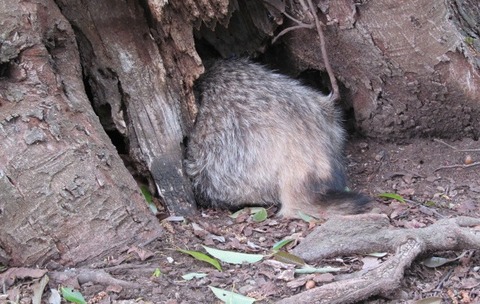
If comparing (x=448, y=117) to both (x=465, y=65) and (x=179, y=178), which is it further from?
(x=179, y=178)

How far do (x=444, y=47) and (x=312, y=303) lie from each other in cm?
192

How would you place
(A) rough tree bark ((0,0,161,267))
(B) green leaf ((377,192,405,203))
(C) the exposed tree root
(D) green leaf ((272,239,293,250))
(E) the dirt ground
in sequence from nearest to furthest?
(C) the exposed tree root
(E) the dirt ground
(A) rough tree bark ((0,0,161,267))
(D) green leaf ((272,239,293,250))
(B) green leaf ((377,192,405,203))

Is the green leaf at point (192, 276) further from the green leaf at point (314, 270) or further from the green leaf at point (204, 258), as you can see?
the green leaf at point (314, 270)

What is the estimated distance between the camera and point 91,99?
3676 millimetres

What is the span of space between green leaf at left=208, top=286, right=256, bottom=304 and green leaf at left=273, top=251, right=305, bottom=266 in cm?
33

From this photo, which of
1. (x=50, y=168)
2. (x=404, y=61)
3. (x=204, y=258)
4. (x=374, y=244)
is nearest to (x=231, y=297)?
(x=204, y=258)

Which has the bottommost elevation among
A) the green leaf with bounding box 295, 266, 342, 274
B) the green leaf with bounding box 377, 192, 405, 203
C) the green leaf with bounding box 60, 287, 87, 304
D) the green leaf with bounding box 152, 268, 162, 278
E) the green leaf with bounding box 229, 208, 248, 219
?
the green leaf with bounding box 377, 192, 405, 203

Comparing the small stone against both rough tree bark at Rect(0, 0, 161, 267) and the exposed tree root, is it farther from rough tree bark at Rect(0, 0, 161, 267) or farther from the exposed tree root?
the exposed tree root

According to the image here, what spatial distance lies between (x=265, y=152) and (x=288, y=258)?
88 centimetres

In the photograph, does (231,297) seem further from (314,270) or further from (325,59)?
(325,59)

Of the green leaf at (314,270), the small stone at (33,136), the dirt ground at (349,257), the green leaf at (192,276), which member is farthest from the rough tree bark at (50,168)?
the green leaf at (314,270)

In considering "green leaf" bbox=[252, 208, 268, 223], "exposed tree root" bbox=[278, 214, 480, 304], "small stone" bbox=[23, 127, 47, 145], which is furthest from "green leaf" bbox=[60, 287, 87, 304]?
"green leaf" bbox=[252, 208, 268, 223]

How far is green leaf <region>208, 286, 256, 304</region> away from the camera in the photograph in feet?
8.58

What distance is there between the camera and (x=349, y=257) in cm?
296
